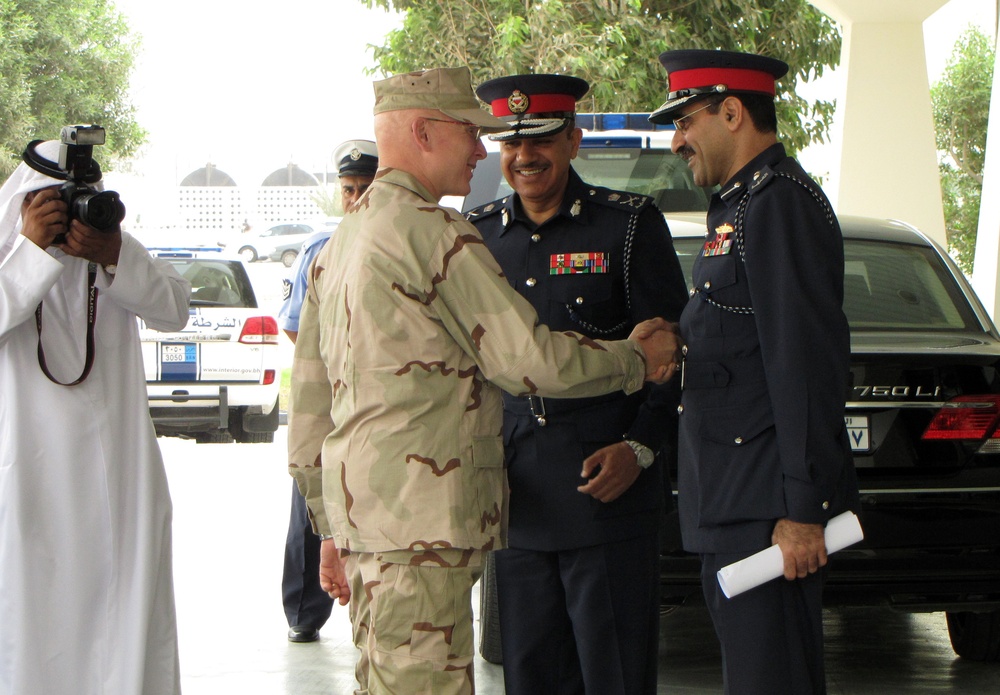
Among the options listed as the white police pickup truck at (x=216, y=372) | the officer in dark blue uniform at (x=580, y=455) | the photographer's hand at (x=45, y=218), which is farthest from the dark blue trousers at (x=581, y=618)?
the white police pickup truck at (x=216, y=372)

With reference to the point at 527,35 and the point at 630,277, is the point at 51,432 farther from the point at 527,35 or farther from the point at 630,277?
the point at 527,35

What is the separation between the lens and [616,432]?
311 centimetres

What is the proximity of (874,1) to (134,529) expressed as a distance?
36.3 feet

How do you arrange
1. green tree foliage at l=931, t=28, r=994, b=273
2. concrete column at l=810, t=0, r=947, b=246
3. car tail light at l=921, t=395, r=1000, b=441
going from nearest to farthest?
1. car tail light at l=921, t=395, r=1000, b=441
2. concrete column at l=810, t=0, r=947, b=246
3. green tree foliage at l=931, t=28, r=994, b=273

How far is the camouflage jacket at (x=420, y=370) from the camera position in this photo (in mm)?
2451

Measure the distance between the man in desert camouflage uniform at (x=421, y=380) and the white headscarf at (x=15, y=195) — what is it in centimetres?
105

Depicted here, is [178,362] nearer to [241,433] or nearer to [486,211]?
[241,433]

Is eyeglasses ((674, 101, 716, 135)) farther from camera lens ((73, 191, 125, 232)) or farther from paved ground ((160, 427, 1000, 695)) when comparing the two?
paved ground ((160, 427, 1000, 695))

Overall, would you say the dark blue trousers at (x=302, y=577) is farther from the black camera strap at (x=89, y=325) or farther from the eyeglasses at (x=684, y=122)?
the eyeglasses at (x=684, y=122)

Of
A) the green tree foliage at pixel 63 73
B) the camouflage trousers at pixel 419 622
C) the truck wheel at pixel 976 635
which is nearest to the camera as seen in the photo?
the camouflage trousers at pixel 419 622

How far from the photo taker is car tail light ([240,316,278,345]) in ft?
30.6

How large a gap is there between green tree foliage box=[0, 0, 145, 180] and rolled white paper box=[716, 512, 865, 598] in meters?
22.9

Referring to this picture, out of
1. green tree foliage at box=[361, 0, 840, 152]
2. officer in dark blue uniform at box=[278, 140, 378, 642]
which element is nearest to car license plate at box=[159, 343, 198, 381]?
officer in dark blue uniform at box=[278, 140, 378, 642]

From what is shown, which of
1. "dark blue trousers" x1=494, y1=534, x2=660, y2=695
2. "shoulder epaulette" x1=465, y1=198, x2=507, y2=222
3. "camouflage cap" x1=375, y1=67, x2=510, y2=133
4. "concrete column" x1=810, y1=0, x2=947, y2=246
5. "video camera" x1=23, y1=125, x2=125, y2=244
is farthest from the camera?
"concrete column" x1=810, y1=0, x2=947, y2=246
